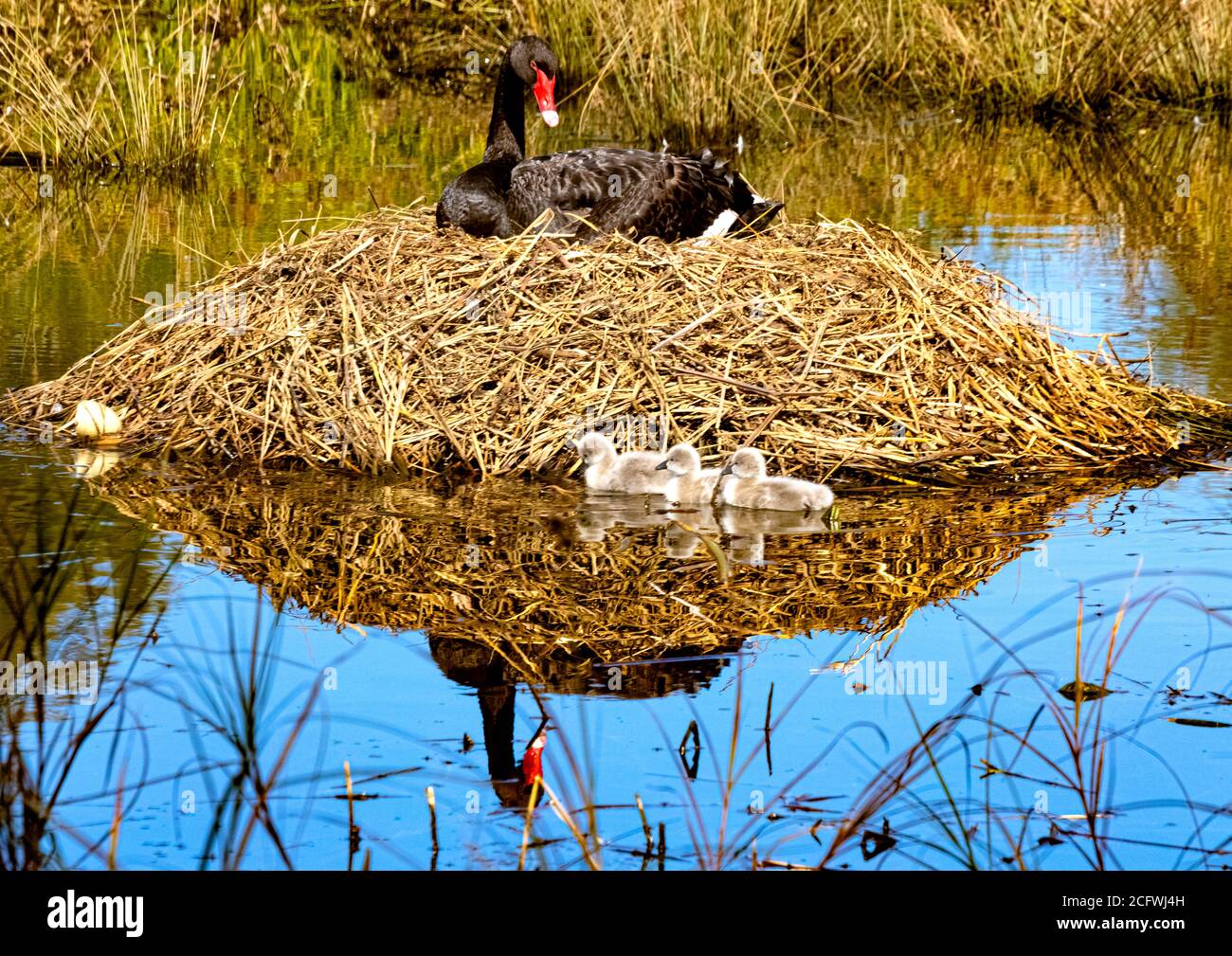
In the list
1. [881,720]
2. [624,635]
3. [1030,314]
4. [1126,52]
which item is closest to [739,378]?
[1030,314]

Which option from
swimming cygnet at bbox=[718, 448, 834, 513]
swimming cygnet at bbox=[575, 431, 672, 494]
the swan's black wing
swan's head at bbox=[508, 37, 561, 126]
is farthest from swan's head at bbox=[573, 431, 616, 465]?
swan's head at bbox=[508, 37, 561, 126]

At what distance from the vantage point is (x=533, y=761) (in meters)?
4.10

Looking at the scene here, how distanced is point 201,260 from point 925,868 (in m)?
8.47

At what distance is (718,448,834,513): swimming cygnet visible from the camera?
657 centimetres

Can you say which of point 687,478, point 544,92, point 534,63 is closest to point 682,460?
point 687,478

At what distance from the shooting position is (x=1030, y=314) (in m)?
8.36

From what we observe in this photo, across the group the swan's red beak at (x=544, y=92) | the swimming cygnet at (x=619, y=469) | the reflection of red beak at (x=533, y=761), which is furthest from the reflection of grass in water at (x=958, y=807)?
the swan's red beak at (x=544, y=92)

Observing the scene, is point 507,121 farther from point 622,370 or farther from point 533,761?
point 533,761

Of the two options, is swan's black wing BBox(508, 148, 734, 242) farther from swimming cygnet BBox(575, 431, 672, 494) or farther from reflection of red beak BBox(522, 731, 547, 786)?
reflection of red beak BBox(522, 731, 547, 786)

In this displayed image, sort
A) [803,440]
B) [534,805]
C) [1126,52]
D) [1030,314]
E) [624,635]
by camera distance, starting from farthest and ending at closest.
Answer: [1126,52]
[1030,314]
[803,440]
[624,635]
[534,805]

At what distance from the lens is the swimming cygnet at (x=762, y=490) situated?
6.57 meters

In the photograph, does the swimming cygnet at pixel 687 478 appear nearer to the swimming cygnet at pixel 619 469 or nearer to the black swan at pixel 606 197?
the swimming cygnet at pixel 619 469

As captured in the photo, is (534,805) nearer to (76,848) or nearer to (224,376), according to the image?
(76,848)

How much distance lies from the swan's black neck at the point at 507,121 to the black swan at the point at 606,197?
0.74 feet
